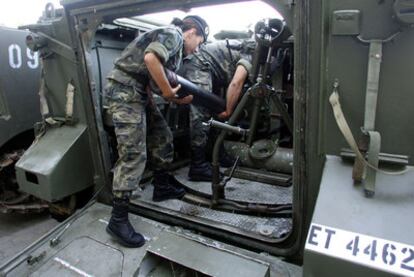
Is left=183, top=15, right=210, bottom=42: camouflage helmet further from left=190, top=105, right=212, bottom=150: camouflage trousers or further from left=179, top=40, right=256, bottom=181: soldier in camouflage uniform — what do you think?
left=190, top=105, right=212, bottom=150: camouflage trousers

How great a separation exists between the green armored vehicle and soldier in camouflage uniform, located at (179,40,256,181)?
9.7 inches

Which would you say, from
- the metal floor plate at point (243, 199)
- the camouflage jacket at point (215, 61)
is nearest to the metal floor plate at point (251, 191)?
the metal floor plate at point (243, 199)

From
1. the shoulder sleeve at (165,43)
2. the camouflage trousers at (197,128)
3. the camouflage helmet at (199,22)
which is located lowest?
the camouflage trousers at (197,128)

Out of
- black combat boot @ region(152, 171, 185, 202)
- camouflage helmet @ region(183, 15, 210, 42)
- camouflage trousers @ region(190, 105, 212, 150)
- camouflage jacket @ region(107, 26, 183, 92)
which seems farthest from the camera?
camouflage trousers @ region(190, 105, 212, 150)

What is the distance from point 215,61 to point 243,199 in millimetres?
1584

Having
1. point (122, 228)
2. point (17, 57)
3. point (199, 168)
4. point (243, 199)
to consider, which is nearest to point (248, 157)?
point (199, 168)

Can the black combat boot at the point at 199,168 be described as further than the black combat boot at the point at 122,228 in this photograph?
Yes

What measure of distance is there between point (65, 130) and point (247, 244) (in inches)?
72.2

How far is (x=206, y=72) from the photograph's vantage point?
3.47 meters

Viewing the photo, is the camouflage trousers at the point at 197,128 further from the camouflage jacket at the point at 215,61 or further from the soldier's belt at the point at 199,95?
the soldier's belt at the point at 199,95

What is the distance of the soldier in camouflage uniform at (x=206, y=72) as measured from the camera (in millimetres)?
3260

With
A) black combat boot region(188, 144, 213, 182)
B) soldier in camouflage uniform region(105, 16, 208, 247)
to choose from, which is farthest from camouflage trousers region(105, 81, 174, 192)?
black combat boot region(188, 144, 213, 182)

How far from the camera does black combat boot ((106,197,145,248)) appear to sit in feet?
7.48

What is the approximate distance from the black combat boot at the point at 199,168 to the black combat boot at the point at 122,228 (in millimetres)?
966
